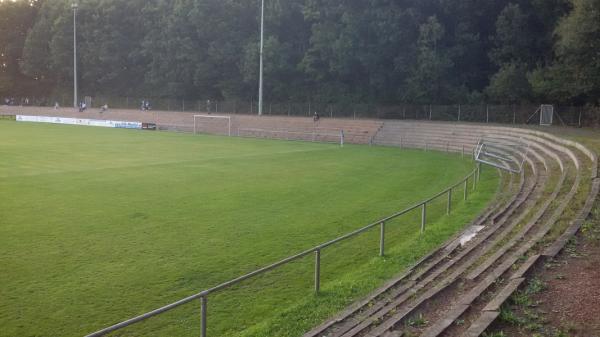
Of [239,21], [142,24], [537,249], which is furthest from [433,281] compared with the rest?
[142,24]

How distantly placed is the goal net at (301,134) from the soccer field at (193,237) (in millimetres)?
20657

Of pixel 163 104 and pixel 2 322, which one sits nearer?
pixel 2 322

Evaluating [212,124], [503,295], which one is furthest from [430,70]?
[503,295]

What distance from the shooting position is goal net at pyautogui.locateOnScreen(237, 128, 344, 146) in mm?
47531

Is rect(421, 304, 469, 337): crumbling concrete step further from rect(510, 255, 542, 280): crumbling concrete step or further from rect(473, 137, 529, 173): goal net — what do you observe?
rect(473, 137, 529, 173): goal net

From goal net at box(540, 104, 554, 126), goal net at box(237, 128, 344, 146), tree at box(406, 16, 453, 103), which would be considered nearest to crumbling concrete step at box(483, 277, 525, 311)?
goal net at box(540, 104, 554, 126)

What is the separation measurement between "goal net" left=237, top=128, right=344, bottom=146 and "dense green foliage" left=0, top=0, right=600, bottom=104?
40.0 ft

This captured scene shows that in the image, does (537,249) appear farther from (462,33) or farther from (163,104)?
(163,104)

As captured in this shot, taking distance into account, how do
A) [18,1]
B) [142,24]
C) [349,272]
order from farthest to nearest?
[18,1]
[142,24]
[349,272]

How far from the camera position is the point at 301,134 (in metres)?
48.8

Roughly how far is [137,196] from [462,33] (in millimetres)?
47840

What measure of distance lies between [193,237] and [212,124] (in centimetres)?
4646

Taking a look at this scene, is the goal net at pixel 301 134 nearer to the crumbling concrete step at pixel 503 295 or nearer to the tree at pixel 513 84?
the tree at pixel 513 84

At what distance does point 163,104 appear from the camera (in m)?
73.8
